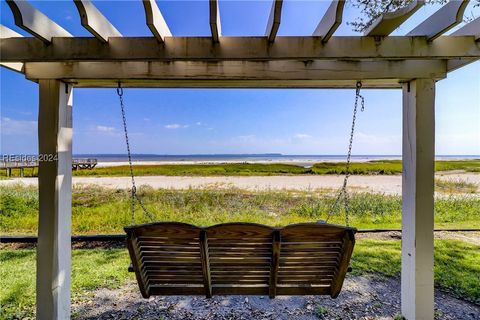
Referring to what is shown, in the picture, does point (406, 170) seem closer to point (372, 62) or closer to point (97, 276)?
point (372, 62)

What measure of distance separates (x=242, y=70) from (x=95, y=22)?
0.93 m

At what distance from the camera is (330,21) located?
1.20 metres

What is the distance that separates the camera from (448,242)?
12.4 feet

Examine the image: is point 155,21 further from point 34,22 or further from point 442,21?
point 442,21

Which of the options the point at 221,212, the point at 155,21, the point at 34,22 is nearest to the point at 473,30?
the point at 155,21

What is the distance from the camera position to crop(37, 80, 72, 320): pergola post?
68.3 inches

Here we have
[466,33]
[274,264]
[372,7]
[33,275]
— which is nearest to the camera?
[466,33]

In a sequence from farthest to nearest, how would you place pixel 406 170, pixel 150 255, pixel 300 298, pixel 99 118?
pixel 99 118 < pixel 300 298 < pixel 406 170 < pixel 150 255

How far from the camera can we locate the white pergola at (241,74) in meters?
1.38

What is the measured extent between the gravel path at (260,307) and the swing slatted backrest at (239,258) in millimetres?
425

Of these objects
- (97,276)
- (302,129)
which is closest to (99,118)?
(302,129)

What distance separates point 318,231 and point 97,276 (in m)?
2.53

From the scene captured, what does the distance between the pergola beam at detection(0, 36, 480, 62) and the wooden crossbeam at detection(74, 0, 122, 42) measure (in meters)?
0.06

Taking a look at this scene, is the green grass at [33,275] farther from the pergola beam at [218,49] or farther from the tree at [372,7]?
the tree at [372,7]
